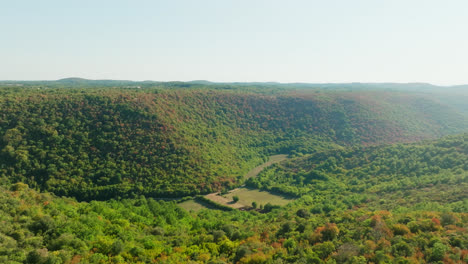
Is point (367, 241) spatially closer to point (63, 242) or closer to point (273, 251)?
point (273, 251)

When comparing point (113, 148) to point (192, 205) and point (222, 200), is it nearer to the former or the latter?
point (192, 205)

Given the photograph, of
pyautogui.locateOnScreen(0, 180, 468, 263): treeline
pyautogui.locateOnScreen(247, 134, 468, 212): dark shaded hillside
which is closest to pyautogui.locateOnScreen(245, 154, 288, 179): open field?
pyautogui.locateOnScreen(247, 134, 468, 212): dark shaded hillside

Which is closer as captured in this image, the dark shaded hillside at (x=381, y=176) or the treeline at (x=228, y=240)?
the treeline at (x=228, y=240)

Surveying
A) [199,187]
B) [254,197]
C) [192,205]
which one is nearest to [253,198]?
[254,197]

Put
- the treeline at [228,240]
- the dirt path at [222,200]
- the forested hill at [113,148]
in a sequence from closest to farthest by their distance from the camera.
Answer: the treeline at [228,240], the forested hill at [113,148], the dirt path at [222,200]

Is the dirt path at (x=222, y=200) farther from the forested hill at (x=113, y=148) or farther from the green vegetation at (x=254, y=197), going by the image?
the forested hill at (x=113, y=148)

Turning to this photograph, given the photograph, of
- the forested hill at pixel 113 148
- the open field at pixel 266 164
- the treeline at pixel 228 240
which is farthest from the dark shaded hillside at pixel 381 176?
the forested hill at pixel 113 148

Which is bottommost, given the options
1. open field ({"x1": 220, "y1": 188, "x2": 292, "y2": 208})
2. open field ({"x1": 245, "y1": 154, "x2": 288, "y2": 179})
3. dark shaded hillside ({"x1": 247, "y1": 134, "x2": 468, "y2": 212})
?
open field ({"x1": 220, "y1": 188, "x2": 292, "y2": 208})

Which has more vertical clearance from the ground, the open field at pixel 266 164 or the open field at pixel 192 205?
the open field at pixel 266 164

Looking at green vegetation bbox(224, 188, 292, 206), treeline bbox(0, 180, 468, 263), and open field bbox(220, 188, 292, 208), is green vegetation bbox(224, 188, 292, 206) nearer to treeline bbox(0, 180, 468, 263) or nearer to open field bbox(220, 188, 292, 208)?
open field bbox(220, 188, 292, 208)
